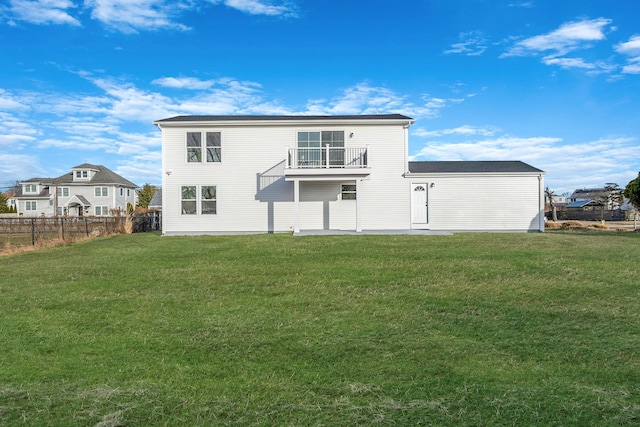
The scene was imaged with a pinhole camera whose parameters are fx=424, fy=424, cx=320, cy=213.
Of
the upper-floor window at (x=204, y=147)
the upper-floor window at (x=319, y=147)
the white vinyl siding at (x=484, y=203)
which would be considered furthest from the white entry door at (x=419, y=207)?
the upper-floor window at (x=204, y=147)

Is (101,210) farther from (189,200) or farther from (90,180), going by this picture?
(189,200)

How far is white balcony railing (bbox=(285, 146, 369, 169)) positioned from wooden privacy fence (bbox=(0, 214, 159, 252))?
9.07 metres

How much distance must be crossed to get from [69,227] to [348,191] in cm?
1541

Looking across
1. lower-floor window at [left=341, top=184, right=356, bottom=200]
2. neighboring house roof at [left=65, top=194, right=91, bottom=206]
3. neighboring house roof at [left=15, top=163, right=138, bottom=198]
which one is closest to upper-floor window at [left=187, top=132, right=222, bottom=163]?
lower-floor window at [left=341, top=184, right=356, bottom=200]

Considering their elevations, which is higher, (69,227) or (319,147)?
(319,147)

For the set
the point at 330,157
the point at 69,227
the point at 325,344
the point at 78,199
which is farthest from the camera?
the point at 78,199

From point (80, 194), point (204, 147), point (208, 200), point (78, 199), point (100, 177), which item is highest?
point (100, 177)

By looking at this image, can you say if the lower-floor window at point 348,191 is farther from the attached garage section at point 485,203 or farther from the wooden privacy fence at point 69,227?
the wooden privacy fence at point 69,227

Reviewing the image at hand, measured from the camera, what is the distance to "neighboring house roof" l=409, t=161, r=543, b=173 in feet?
64.9

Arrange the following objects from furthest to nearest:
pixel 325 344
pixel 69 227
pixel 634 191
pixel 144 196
Result: pixel 144 196 < pixel 69 227 < pixel 634 191 < pixel 325 344

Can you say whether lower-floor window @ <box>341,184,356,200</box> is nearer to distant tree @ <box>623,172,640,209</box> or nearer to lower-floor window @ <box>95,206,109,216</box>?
distant tree @ <box>623,172,640,209</box>

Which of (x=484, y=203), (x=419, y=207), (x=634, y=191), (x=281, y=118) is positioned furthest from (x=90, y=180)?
(x=634, y=191)

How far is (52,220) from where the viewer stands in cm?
2556

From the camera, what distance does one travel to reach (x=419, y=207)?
19.8m
